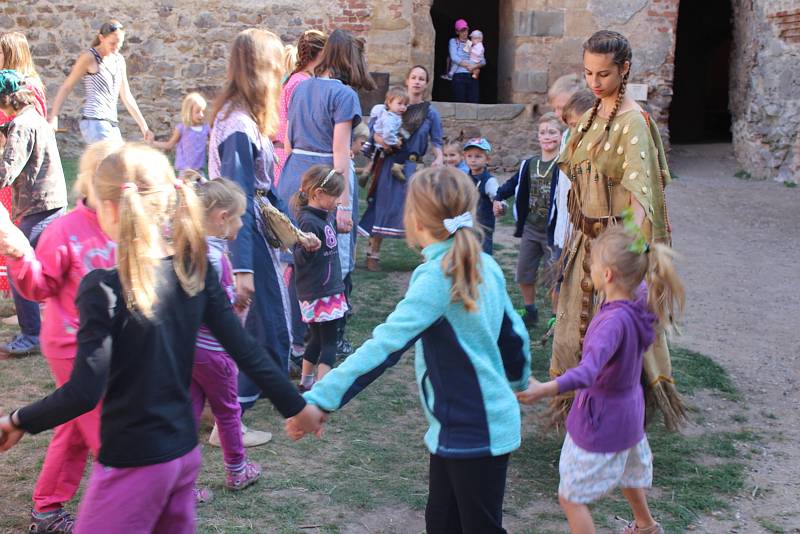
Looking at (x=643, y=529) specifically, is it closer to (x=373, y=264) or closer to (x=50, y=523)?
(x=50, y=523)

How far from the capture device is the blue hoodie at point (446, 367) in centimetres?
244

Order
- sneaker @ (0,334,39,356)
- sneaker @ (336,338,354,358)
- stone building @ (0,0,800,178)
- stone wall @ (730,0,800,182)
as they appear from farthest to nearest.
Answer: stone building @ (0,0,800,178) → stone wall @ (730,0,800,182) → sneaker @ (336,338,354,358) → sneaker @ (0,334,39,356)

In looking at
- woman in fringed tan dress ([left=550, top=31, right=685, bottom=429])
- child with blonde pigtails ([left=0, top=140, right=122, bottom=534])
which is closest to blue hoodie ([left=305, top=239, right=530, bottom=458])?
child with blonde pigtails ([left=0, top=140, right=122, bottom=534])

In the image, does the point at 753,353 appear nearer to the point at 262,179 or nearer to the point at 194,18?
the point at 262,179

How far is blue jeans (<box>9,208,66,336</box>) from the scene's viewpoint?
16.3 feet

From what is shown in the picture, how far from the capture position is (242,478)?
11.6 ft

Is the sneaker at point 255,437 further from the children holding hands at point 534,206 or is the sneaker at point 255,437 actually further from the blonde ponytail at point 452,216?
the children holding hands at point 534,206

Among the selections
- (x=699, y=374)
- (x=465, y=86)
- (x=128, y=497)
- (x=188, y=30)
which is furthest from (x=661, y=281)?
(x=188, y=30)

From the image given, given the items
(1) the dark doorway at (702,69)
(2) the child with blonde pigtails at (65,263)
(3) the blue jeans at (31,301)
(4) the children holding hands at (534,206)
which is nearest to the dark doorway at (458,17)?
(1) the dark doorway at (702,69)

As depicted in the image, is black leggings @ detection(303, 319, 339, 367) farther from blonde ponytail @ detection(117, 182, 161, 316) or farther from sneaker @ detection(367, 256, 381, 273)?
sneaker @ detection(367, 256, 381, 273)

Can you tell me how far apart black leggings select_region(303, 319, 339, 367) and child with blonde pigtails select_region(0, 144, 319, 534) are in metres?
2.10

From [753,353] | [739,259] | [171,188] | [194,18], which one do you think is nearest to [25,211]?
[171,188]

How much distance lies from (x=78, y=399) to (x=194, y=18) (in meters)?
10.9

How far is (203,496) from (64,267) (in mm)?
1081
